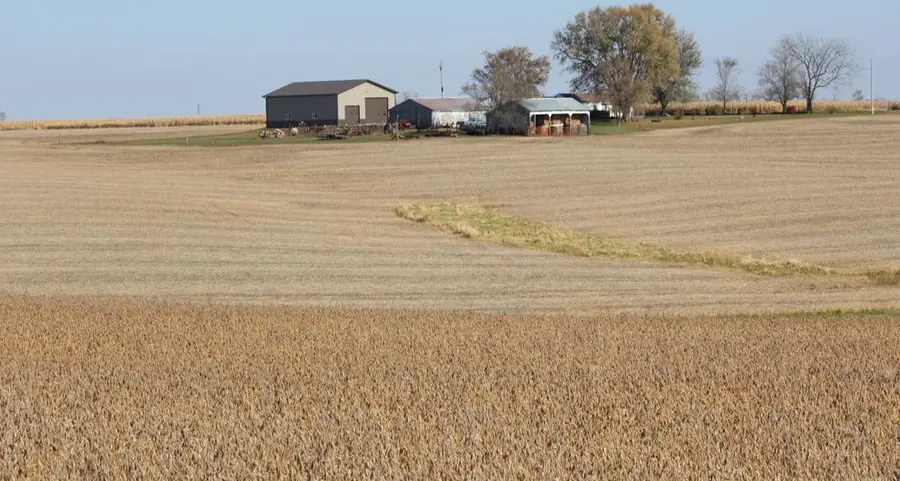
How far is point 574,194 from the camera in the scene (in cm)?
5191

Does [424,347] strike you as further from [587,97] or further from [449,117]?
[587,97]

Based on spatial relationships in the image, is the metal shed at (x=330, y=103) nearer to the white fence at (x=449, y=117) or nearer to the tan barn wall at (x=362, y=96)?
the tan barn wall at (x=362, y=96)

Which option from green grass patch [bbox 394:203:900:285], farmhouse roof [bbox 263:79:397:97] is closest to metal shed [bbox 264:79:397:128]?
farmhouse roof [bbox 263:79:397:97]

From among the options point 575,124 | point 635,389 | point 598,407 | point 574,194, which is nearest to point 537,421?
point 598,407

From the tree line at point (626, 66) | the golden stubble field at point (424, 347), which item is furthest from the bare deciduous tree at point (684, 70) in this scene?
the golden stubble field at point (424, 347)

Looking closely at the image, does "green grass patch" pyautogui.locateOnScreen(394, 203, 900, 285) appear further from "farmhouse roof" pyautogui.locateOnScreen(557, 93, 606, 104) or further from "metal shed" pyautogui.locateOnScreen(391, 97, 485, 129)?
"farmhouse roof" pyautogui.locateOnScreen(557, 93, 606, 104)

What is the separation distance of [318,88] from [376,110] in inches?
258

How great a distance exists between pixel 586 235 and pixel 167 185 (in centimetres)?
2077

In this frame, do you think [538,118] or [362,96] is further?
[362,96]

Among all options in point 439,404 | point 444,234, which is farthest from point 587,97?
point 439,404

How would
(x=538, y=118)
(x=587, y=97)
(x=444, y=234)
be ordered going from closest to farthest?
(x=444, y=234)
(x=538, y=118)
(x=587, y=97)

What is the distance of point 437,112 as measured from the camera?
376ft

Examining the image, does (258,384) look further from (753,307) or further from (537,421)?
(753,307)

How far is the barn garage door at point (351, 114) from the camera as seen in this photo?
123 meters
